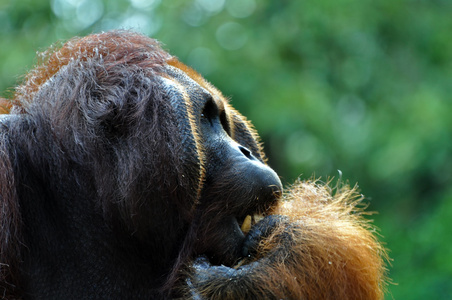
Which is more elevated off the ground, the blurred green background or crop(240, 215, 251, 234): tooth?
crop(240, 215, 251, 234): tooth

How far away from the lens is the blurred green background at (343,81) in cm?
750

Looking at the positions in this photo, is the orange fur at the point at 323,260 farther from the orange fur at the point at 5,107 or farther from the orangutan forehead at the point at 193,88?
the orange fur at the point at 5,107

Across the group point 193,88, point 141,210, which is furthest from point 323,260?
point 193,88

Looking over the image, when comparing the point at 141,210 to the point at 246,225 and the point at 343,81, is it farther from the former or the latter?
the point at 343,81

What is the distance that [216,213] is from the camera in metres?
2.37

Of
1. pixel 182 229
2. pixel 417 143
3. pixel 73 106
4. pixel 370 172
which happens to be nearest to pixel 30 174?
pixel 73 106

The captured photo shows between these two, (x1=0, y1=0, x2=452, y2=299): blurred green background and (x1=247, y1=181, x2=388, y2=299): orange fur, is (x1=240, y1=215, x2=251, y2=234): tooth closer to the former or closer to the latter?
(x1=247, y1=181, x2=388, y2=299): orange fur

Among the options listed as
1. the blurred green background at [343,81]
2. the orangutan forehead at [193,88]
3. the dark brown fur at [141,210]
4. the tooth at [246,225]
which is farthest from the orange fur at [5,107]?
the blurred green background at [343,81]

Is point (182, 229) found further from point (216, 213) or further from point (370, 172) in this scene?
point (370, 172)

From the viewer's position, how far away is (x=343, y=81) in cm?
906

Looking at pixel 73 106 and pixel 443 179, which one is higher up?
pixel 73 106

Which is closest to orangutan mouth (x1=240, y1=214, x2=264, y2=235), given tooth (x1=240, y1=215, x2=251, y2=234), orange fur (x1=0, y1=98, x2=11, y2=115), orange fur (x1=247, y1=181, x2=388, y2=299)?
tooth (x1=240, y1=215, x2=251, y2=234)

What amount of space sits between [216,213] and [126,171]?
1.24ft

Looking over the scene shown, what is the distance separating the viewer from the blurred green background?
7.50 meters
